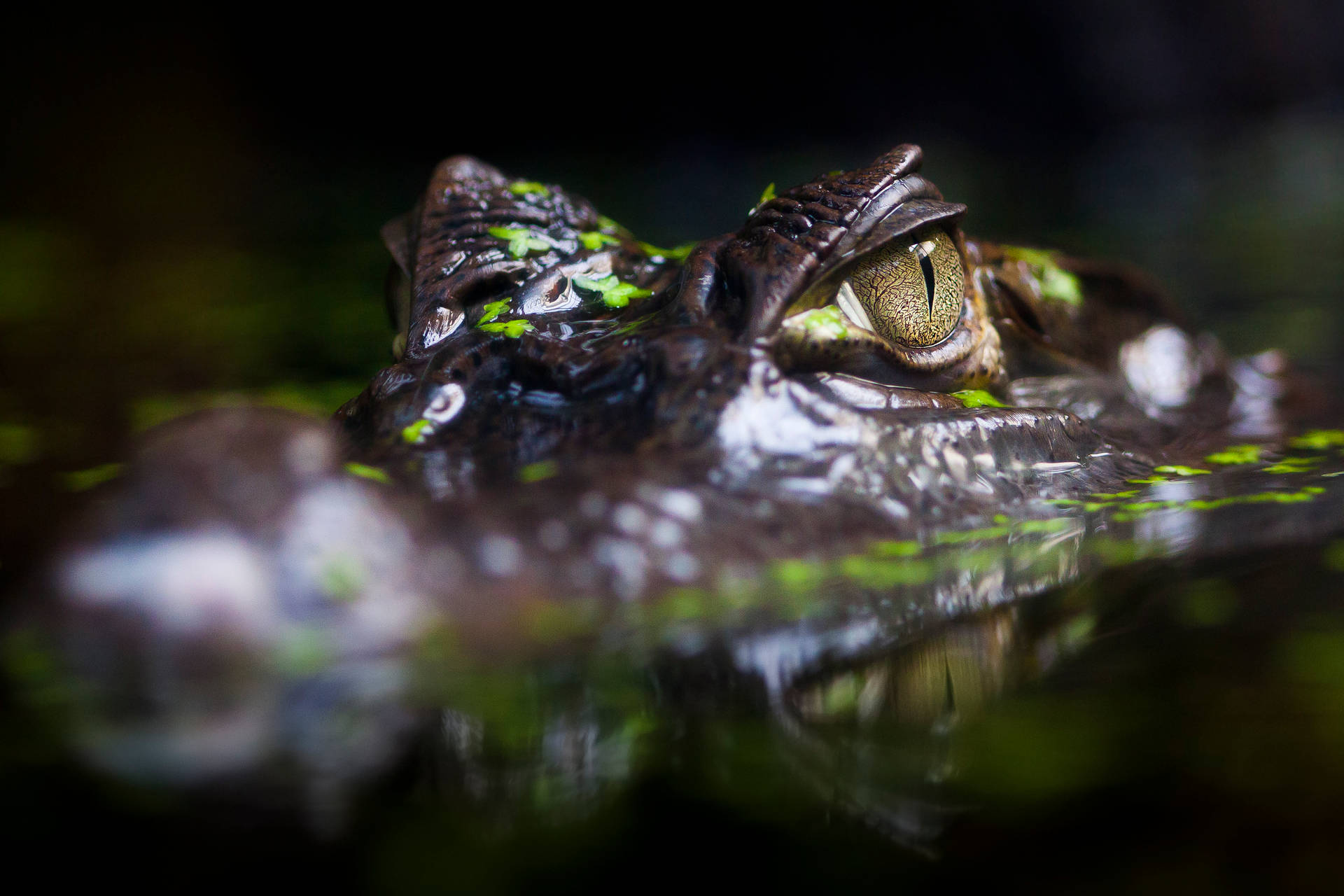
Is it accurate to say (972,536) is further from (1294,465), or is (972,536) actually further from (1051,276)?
(1051,276)

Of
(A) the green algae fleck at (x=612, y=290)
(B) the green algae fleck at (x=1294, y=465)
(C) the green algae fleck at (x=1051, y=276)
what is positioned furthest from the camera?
(C) the green algae fleck at (x=1051, y=276)

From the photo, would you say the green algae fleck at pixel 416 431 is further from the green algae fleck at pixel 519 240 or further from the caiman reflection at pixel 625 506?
the green algae fleck at pixel 519 240

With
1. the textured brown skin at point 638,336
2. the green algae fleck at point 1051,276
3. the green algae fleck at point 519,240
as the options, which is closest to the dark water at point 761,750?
the textured brown skin at point 638,336

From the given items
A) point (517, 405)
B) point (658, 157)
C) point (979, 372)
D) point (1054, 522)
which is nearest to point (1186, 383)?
point (979, 372)

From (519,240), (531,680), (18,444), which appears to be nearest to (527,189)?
(519,240)

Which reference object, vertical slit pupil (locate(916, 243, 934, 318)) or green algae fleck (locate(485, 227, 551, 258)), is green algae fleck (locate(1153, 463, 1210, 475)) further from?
green algae fleck (locate(485, 227, 551, 258))

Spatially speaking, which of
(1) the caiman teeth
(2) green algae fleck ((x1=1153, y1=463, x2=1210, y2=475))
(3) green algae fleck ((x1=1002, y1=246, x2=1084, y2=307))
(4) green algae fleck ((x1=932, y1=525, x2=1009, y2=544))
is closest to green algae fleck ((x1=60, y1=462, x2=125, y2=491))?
(1) the caiman teeth

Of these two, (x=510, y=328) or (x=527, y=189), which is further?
(x=527, y=189)

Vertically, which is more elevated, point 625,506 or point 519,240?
point 519,240
